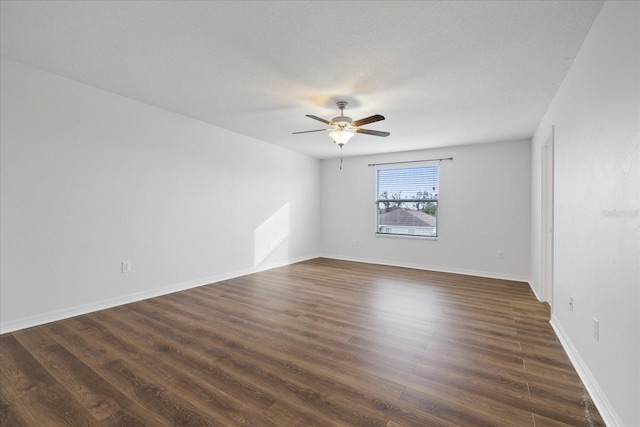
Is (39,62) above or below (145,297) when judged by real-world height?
above

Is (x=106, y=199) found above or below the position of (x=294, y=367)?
above

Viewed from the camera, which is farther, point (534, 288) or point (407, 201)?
point (407, 201)

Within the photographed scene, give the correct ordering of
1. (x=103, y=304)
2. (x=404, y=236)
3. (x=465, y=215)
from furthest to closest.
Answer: (x=404, y=236) < (x=465, y=215) < (x=103, y=304)

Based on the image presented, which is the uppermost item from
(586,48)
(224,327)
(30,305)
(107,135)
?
(586,48)

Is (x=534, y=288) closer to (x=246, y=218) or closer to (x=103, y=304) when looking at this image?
(x=246, y=218)

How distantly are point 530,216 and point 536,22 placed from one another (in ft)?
12.5

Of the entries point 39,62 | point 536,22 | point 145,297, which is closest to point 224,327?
point 145,297

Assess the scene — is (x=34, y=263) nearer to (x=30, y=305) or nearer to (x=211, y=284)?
(x=30, y=305)

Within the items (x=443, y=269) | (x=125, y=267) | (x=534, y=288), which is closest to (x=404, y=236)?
(x=443, y=269)

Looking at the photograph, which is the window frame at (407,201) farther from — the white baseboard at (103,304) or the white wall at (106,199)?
the white baseboard at (103,304)

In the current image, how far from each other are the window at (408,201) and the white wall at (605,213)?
3318 millimetres

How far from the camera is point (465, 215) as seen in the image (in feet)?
18.1

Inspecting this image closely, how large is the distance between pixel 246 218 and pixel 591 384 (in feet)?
15.4

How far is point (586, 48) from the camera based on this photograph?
2.12 meters
